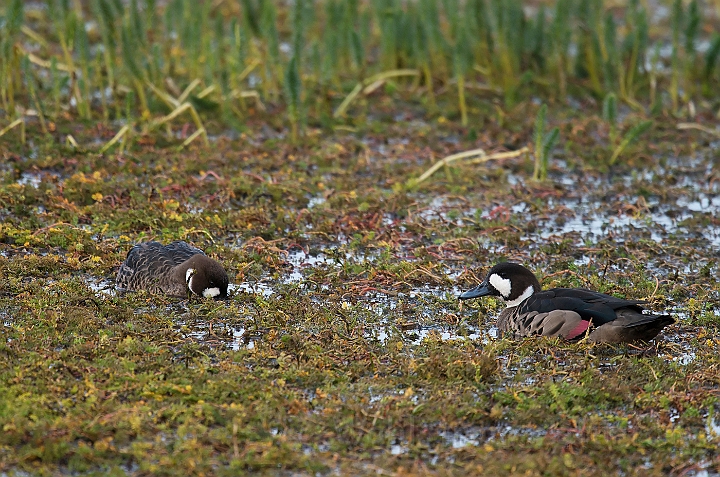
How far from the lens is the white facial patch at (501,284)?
8023 mm

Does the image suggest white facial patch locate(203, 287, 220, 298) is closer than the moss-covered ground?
No

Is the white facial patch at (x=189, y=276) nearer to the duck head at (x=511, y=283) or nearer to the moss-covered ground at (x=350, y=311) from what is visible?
the moss-covered ground at (x=350, y=311)

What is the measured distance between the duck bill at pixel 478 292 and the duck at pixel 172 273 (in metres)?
1.77

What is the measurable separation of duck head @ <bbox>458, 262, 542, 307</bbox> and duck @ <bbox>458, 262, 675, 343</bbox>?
0.23 metres

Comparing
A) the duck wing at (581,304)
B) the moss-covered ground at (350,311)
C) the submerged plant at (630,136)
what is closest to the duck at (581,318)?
the duck wing at (581,304)

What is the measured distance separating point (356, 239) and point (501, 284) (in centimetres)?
197

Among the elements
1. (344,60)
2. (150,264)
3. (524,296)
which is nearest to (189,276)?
(150,264)

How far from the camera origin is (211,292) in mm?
8070

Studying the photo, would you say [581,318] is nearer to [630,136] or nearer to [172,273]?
[172,273]

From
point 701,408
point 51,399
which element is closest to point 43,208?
point 51,399

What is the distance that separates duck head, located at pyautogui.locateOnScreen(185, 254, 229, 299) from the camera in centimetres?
801

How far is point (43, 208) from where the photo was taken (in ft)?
33.2

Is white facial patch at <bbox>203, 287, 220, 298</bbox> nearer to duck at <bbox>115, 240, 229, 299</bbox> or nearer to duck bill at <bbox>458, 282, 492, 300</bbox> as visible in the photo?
duck at <bbox>115, 240, 229, 299</bbox>

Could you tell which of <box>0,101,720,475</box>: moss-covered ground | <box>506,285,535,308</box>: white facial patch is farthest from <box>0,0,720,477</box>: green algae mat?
<box>506,285,535,308</box>: white facial patch
